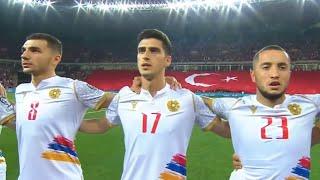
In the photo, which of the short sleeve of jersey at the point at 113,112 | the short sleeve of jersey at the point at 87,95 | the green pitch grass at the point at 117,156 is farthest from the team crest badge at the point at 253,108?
the green pitch grass at the point at 117,156

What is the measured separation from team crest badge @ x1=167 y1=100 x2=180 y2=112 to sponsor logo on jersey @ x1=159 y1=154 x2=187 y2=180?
0.41 m

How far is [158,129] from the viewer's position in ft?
12.0

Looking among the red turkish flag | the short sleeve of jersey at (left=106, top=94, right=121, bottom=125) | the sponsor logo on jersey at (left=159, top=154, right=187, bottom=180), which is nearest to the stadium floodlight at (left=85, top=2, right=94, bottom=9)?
the red turkish flag

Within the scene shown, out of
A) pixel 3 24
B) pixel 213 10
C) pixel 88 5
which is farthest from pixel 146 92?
pixel 3 24

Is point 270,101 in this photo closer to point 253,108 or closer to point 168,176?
point 253,108

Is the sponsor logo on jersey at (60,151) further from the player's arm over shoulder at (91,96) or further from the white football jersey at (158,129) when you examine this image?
the white football jersey at (158,129)

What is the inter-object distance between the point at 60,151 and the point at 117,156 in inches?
270

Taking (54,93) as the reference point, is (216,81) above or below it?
below

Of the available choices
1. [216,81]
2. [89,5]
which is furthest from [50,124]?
[89,5]

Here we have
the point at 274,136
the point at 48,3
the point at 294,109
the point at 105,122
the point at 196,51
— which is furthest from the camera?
the point at 196,51

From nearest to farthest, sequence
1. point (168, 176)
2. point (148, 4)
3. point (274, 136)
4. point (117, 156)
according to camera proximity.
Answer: point (274, 136), point (168, 176), point (117, 156), point (148, 4)

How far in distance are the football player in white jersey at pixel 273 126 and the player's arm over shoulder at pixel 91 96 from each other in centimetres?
132

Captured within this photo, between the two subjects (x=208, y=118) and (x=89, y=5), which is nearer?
(x=208, y=118)

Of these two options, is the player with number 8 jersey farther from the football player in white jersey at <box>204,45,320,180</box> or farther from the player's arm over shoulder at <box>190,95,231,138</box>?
the football player in white jersey at <box>204,45,320,180</box>
